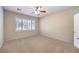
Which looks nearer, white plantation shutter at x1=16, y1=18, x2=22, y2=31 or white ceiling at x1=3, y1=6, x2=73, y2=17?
white ceiling at x1=3, y1=6, x2=73, y2=17

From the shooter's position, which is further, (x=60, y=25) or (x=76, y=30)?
(x=60, y=25)

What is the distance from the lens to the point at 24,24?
159 cm

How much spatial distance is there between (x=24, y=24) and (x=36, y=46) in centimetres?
53

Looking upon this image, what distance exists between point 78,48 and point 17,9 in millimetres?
1453

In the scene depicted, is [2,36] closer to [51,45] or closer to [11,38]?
[11,38]

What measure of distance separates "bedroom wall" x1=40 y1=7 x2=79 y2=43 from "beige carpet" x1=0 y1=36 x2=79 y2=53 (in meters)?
0.14

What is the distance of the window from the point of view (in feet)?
5.17

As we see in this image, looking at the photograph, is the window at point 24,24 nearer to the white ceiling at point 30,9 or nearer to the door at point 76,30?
the white ceiling at point 30,9

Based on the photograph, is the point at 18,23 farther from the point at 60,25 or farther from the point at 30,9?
the point at 60,25

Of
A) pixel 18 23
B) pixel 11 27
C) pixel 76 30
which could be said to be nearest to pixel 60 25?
pixel 76 30

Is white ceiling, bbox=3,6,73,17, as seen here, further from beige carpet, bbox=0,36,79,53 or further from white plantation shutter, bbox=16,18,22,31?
beige carpet, bbox=0,36,79,53

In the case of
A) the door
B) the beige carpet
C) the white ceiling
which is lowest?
the beige carpet

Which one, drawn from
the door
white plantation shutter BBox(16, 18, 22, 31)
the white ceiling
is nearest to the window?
white plantation shutter BBox(16, 18, 22, 31)
